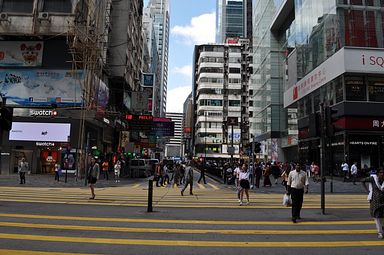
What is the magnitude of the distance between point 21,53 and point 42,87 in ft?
14.4

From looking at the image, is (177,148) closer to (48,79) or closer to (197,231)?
(48,79)

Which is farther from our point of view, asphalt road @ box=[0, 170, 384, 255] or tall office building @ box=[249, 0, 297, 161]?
tall office building @ box=[249, 0, 297, 161]

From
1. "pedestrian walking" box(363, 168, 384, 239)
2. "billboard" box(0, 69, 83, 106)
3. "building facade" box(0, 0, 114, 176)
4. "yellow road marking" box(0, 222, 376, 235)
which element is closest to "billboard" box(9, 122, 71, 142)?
"building facade" box(0, 0, 114, 176)

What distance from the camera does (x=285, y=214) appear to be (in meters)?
13.4

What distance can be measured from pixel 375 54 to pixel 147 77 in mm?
59607

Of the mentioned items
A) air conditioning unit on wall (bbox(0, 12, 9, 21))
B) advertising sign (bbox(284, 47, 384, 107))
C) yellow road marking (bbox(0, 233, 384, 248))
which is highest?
air conditioning unit on wall (bbox(0, 12, 9, 21))

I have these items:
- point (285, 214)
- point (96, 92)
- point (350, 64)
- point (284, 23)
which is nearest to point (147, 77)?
point (284, 23)

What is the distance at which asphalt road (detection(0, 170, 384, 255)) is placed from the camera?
8.02 metres

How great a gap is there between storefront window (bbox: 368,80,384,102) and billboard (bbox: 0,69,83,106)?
2764 cm

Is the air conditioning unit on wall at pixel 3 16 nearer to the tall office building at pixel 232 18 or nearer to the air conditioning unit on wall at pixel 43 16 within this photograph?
the air conditioning unit on wall at pixel 43 16

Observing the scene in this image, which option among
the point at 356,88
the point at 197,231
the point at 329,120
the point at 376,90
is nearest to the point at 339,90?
the point at 356,88

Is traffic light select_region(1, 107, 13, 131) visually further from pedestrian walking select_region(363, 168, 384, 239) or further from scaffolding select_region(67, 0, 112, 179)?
scaffolding select_region(67, 0, 112, 179)

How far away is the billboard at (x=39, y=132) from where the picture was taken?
3856cm

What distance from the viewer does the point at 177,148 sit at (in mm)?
73125
